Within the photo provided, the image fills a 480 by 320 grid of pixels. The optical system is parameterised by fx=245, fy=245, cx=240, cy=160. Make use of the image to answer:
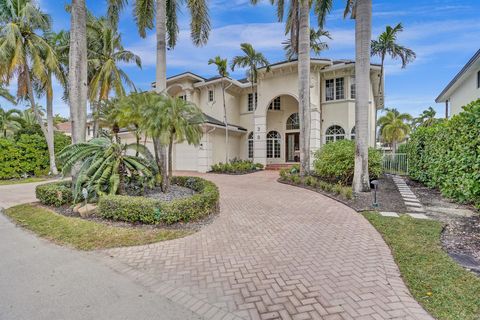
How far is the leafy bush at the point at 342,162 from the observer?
11.0 metres

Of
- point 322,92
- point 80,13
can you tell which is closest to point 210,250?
point 80,13

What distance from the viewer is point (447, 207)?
766 cm

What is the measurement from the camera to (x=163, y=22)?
9.70 meters

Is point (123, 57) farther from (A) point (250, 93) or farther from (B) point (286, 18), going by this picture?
(B) point (286, 18)

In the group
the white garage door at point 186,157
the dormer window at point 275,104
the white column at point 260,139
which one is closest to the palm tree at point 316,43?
the dormer window at point 275,104

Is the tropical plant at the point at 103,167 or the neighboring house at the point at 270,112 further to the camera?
the neighboring house at the point at 270,112

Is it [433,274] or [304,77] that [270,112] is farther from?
[433,274]

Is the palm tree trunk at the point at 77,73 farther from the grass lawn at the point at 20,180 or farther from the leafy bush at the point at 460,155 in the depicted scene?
the leafy bush at the point at 460,155

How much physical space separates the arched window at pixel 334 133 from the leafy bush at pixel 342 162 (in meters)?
7.34

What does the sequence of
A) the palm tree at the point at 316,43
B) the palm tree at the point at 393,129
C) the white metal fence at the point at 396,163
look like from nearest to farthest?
1. the white metal fence at the point at 396,163
2. the palm tree at the point at 316,43
3. the palm tree at the point at 393,129

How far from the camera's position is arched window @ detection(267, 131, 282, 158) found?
71.7 ft

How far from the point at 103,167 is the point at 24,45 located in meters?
13.9

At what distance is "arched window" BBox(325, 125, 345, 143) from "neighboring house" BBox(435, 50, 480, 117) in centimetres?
687

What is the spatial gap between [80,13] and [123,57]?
477 inches
